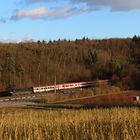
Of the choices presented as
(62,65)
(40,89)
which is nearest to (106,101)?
(40,89)

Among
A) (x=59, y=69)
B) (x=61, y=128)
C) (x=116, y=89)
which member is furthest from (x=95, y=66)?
(x=61, y=128)

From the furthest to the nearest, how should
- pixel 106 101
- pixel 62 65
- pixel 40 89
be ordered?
pixel 62 65
pixel 40 89
pixel 106 101

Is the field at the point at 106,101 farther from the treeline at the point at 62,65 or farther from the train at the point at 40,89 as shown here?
the treeline at the point at 62,65

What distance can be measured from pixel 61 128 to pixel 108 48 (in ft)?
439

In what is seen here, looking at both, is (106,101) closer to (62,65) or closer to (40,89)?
(40,89)

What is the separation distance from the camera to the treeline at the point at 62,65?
291ft

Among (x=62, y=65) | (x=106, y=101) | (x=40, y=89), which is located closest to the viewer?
(x=106, y=101)

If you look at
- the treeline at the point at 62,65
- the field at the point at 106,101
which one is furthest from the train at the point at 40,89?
the field at the point at 106,101

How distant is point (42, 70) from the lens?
354 ft

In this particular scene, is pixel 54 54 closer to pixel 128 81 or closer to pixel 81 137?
pixel 128 81

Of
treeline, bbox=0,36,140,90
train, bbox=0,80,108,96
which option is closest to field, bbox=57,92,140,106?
train, bbox=0,80,108,96

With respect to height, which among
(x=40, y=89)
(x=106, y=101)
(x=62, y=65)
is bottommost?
(x=40, y=89)

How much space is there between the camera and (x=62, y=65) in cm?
11500

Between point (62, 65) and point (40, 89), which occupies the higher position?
point (62, 65)
